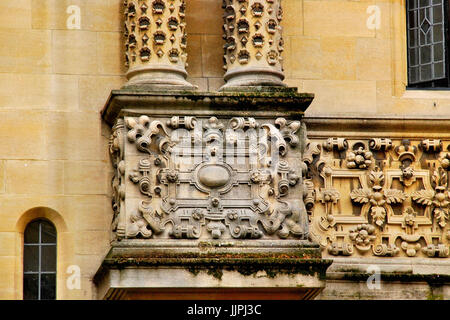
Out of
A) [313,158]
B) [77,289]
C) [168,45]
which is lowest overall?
[77,289]

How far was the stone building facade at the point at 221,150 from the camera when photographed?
729 inches

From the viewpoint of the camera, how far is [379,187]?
19.4 metres

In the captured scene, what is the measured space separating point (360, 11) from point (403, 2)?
0.52 m

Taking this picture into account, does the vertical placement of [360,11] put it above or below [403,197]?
above

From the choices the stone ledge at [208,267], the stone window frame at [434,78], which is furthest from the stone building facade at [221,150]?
the stone window frame at [434,78]

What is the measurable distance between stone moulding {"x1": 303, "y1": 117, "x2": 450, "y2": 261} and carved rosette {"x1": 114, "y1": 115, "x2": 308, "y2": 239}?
22.5 inches

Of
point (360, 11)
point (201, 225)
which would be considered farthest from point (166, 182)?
point (360, 11)

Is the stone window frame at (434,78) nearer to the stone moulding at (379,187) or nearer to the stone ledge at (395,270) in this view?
the stone moulding at (379,187)

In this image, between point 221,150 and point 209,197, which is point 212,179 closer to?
point 209,197

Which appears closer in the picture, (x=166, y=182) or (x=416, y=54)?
(x=166, y=182)

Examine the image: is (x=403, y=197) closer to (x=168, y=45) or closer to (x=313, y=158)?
(x=313, y=158)

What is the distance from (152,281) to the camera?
18156 millimetres

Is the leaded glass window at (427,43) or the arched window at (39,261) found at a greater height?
the leaded glass window at (427,43)

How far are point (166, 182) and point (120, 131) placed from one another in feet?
2.45
